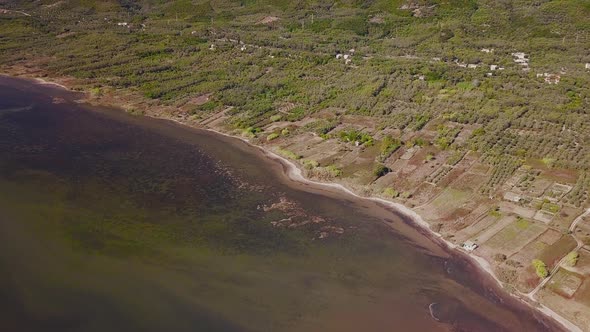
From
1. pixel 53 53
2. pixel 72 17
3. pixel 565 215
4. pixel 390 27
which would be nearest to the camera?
pixel 565 215

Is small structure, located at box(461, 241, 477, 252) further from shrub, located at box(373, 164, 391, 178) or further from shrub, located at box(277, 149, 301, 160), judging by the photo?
shrub, located at box(277, 149, 301, 160)

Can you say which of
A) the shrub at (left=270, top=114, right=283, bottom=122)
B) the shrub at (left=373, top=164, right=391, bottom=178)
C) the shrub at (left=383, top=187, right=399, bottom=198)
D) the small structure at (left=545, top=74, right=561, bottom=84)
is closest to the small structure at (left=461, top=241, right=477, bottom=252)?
the shrub at (left=383, top=187, right=399, bottom=198)

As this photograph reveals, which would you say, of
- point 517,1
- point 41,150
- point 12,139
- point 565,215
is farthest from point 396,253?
point 517,1

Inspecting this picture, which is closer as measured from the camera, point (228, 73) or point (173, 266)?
point (173, 266)

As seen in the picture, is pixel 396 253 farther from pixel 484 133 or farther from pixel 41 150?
pixel 41 150

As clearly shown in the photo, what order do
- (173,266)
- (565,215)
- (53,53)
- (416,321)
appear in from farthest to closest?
(53,53), (565,215), (173,266), (416,321)

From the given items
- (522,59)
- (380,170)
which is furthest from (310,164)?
(522,59)

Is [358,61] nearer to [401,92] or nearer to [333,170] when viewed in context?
[401,92]
